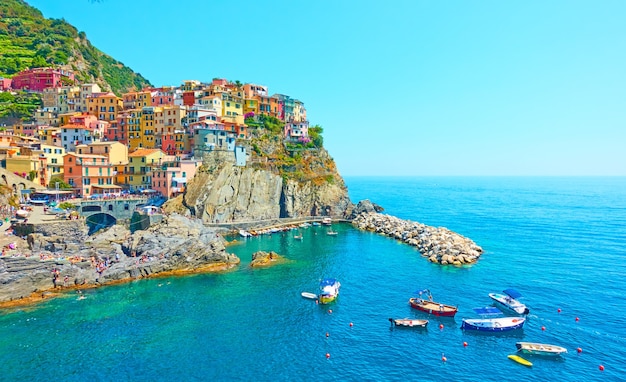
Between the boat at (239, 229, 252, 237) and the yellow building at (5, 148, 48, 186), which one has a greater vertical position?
the yellow building at (5, 148, 48, 186)

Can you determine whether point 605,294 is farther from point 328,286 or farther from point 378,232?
point 378,232

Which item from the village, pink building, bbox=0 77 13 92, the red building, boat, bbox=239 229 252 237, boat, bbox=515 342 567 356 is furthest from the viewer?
the red building

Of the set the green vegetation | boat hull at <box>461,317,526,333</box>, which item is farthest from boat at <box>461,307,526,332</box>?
the green vegetation

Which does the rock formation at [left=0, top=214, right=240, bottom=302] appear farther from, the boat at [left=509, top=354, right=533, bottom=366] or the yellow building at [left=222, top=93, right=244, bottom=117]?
the yellow building at [left=222, top=93, right=244, bottom=117]

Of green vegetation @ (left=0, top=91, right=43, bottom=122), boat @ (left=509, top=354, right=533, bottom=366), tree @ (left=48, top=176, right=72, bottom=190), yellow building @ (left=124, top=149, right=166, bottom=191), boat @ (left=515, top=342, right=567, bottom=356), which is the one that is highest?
green vegetation @ (left=0, top=91, right=43, bottom=122)

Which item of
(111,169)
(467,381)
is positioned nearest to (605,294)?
(467,381)

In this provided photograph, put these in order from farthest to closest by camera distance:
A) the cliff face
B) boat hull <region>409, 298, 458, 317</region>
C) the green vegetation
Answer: the green vegetation
the cliff face
boat hull <region>409, 298, 458, 317</region>

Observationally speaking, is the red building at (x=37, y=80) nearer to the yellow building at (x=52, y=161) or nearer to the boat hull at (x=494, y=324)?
the yellow building at (x=52, y=161)
